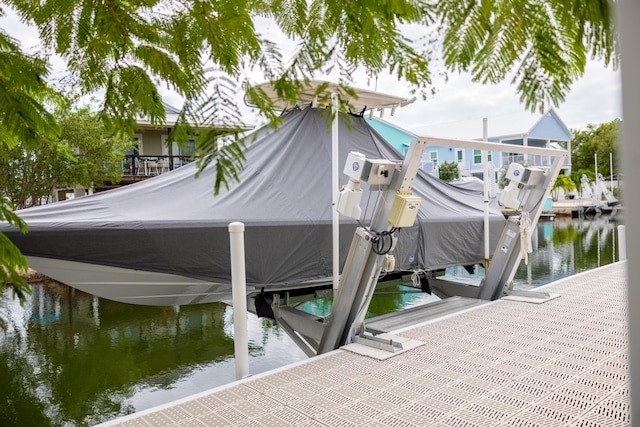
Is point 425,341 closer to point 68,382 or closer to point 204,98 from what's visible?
point 204,98

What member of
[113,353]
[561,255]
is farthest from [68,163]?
[561,255]

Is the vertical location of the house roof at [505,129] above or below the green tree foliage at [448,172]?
above

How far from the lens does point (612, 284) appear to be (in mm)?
5871

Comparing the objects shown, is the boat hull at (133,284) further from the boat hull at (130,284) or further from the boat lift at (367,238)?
the boat lift at (367,238)

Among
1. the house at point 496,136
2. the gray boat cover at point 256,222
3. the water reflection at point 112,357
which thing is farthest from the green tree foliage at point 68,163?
the house at point 496,136

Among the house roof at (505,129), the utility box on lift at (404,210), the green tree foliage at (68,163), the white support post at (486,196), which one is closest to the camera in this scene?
the utility box on lift at (404,210)

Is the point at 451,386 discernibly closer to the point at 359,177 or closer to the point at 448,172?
the point at 359,177

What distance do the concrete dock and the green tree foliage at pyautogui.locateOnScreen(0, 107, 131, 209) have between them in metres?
9.45

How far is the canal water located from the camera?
190 inches

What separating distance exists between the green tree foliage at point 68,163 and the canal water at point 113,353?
8.89ft

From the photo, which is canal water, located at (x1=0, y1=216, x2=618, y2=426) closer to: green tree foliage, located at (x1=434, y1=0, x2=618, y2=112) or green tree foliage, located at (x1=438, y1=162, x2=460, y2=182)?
green tree foliage, located at (x1=434, y1=0, x2=618, y2=112)

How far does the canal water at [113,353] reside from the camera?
4832 mm

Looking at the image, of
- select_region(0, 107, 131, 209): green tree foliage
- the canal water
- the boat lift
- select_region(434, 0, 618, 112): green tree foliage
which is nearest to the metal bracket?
the boat lift

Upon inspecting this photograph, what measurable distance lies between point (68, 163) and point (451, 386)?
36.1 feet
